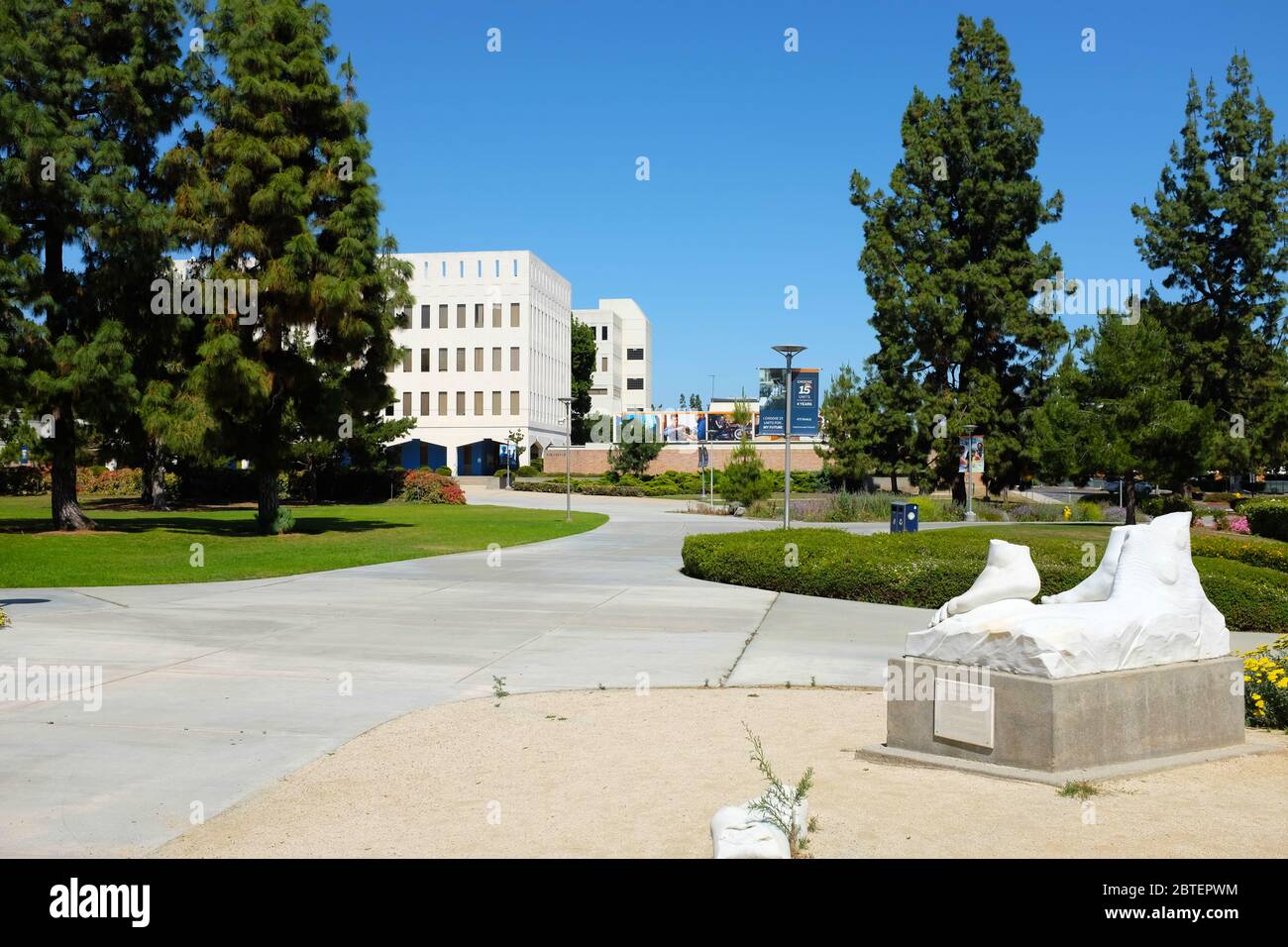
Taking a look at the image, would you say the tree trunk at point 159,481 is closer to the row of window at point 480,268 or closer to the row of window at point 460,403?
the row of window at point 460,403

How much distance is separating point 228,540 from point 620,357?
88821 mm

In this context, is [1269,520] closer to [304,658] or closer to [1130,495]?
[1130,495]

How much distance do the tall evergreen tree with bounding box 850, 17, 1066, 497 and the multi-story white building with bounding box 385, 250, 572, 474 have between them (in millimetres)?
38652

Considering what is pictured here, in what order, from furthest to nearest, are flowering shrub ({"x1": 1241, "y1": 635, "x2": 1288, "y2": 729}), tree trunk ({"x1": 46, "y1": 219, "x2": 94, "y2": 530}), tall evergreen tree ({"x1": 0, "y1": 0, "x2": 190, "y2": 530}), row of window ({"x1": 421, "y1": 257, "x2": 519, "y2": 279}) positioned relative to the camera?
1. row of window ({"x1": 421, "y1": 257, "x2": 519, "y2": 279})
2. tree trunk ({"x1": 46, "y1": 219, "x2": 94, "y2": 530})
3. tall evergreen tree ({"x1": 0, "y1": 0, "x2": 190, "y2": 530})
4. flowering shrub ({"x1": 1241, "y1": 635, "x2": 1288, "y2": 729})

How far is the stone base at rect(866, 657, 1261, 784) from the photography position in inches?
263

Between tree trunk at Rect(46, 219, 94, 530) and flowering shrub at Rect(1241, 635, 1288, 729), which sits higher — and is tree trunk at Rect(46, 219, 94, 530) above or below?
above

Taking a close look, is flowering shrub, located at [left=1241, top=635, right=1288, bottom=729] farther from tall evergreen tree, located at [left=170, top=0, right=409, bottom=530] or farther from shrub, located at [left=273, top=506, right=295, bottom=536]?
shrub, located at [left=273, top=506, right=295, bottom=536]

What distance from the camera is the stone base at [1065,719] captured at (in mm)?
6691

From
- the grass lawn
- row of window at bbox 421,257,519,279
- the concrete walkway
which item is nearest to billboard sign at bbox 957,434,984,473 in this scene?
the grass lawn

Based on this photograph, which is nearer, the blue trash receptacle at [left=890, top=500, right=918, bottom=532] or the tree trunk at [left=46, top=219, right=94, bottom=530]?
the tree trunk at [left=46, top=219, right=94, bottom=530]

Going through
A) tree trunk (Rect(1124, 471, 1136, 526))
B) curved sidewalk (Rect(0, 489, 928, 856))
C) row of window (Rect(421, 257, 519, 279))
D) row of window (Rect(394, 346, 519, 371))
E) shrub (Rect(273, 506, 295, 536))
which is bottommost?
curved sidewalk (Rect(0, 489, 928, 856))

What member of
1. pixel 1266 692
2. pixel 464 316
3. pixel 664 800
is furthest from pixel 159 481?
pixel 1266 692

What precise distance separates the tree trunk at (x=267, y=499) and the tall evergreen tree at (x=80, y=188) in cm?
411
